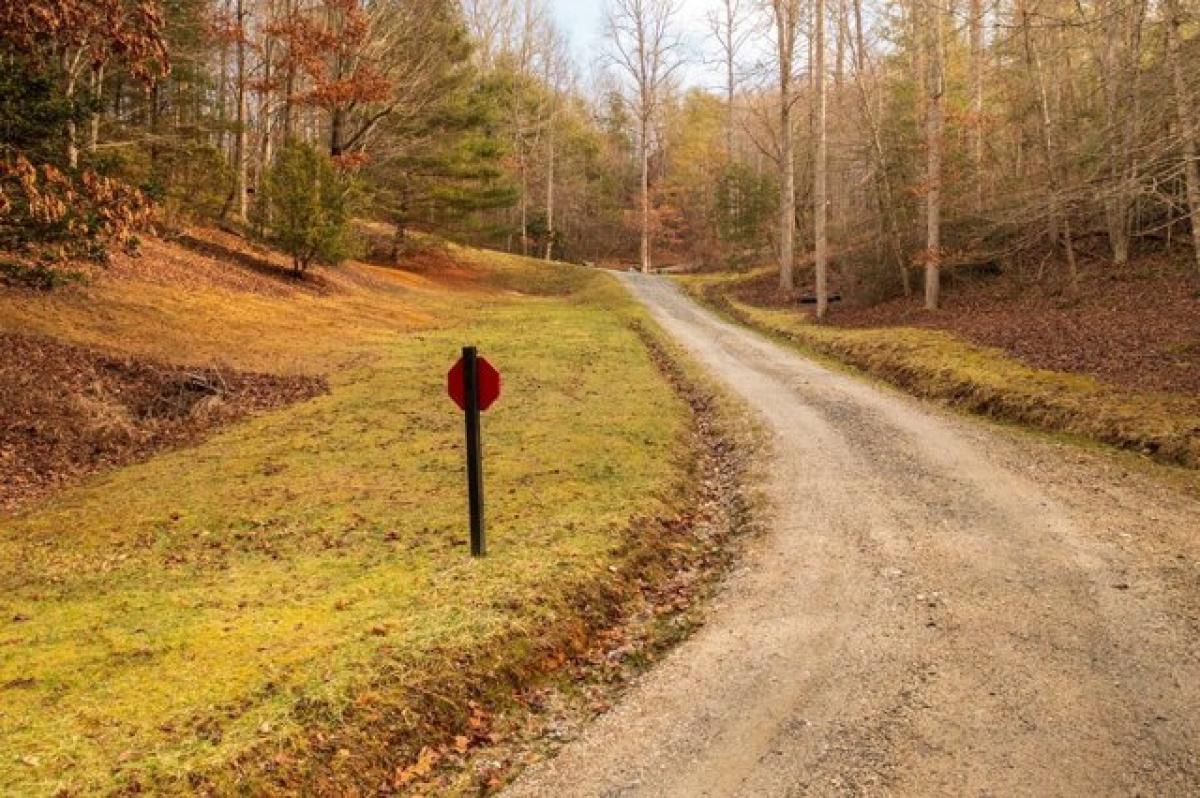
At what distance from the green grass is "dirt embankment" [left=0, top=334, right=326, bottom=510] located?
10.9 m

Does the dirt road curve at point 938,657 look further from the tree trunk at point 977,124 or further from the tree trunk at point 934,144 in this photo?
the tree trunk at point 977,124

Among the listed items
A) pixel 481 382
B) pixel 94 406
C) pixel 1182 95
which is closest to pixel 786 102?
pixel 1182 95

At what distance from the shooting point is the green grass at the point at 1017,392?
9539 millimetres

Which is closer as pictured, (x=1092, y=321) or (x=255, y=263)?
(x=1092, y=321)

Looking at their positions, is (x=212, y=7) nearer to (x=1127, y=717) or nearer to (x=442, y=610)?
(x=442, y=610)

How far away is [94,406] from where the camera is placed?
1068 cm

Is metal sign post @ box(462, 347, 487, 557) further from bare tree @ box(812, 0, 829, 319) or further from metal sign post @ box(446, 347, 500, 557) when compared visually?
bare tree @ box(812, 0, 829, 319)

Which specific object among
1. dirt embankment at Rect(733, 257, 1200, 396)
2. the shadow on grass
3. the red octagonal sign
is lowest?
the red octagonal sign

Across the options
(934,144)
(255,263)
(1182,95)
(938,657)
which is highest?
(934,144)

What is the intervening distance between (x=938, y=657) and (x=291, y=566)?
4.78 m

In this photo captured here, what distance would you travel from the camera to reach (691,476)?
9258 mm

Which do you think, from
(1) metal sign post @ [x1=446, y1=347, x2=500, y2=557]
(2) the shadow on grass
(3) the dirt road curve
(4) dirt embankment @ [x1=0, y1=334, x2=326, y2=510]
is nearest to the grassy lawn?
(4) dirt embankment @ [x1=0, y1=334, x2=326, y2=510]

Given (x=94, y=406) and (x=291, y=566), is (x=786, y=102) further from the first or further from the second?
(x=291, y=566)

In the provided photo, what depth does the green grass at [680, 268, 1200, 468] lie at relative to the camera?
31.3 feet
